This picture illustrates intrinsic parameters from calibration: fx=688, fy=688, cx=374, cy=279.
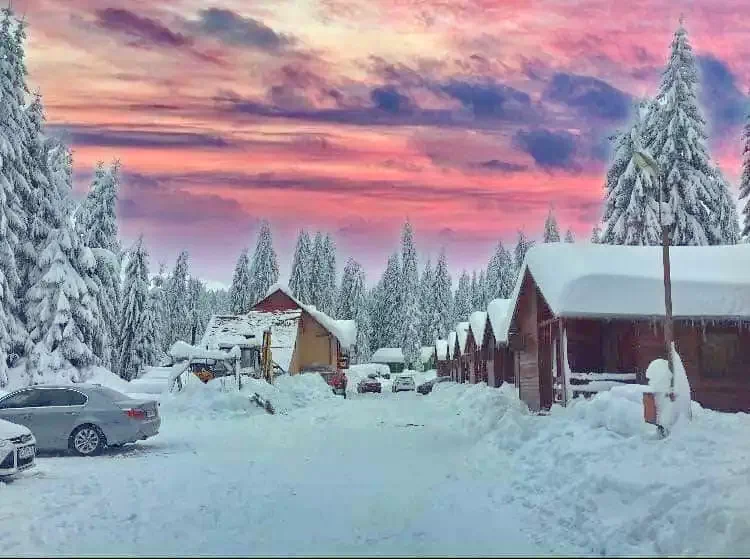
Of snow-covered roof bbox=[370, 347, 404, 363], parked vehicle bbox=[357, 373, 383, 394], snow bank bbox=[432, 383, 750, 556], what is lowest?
parked vehicle bbox=[357, 373, 383, 394]

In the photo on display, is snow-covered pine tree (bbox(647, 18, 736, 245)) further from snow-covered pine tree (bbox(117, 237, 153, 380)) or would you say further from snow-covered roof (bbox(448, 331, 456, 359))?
snow-covered pine tree (bbox(117, 237, 153, 380))

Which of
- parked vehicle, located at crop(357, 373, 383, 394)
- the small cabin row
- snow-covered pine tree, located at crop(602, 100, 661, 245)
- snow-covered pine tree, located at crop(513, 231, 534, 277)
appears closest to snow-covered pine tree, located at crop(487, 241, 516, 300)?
snow-covered pine tree, located at crop(513, 231, 534, 277)

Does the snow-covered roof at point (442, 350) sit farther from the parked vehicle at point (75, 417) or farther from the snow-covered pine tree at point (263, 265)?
the parked vehicle at point (75, 417)

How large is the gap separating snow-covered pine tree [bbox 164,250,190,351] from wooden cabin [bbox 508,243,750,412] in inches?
2963

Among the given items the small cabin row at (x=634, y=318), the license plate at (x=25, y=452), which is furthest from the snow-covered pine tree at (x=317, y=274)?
the license plate at (x=25, y=452)

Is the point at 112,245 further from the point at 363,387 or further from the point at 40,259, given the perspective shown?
the point at 363,387

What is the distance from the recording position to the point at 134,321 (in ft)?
193

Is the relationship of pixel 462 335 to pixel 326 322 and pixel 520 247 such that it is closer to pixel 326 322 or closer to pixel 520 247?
pixel 326 322

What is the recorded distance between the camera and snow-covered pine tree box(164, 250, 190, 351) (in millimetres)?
94438

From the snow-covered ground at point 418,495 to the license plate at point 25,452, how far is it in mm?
428

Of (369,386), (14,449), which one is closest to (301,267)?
(369,386)

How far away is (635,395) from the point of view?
15.0 metres

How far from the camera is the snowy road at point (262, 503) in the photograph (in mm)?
7546

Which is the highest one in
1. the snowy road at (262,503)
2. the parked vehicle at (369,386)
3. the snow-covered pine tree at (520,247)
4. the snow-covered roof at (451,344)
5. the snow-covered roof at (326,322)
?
the snow-covered pine tree at (520,247)
